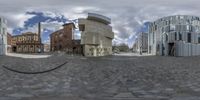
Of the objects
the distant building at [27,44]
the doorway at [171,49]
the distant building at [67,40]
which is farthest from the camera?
the distant building at [27,44]

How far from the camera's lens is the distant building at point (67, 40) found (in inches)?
2112

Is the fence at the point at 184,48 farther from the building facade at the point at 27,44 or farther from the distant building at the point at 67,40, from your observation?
the building facade at the point at 27,44

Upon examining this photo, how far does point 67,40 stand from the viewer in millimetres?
58531

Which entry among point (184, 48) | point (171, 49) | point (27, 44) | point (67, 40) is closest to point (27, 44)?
point (27, 44)

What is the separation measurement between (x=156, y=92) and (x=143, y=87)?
1.02 meters

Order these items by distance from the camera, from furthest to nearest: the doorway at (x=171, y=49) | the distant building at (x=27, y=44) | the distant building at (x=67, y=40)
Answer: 1. the distant building at (x=27, y=44)
2. the doorway at (x=171, y=49)
3. the distant building at (x=67, y=40)

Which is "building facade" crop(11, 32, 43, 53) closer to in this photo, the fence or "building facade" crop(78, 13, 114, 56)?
"building facade" crop(78, 13, 114, 56)

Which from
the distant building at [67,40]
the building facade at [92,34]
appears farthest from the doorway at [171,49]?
the distant building at [67,40]

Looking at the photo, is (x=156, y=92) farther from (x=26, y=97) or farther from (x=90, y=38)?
(x=90, y=38)

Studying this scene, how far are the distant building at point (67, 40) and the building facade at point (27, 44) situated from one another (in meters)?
14.7

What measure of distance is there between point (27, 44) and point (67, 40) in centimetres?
3023

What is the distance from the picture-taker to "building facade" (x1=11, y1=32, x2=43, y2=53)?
81.7 meters

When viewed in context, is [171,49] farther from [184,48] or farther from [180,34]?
[180,34]

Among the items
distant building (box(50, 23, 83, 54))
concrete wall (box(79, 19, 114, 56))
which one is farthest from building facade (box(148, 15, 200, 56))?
distant building (box(50, 23, 83, 54))
